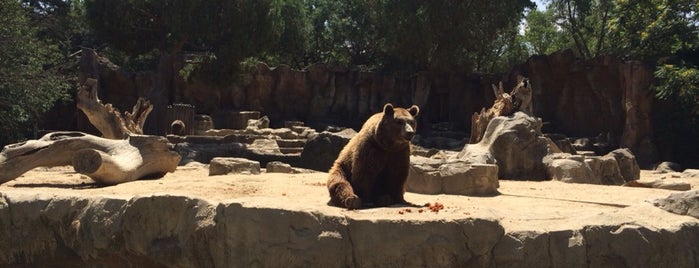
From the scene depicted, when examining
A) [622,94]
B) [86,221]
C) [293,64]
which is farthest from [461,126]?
[86,221]

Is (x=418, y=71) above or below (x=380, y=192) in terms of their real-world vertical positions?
above

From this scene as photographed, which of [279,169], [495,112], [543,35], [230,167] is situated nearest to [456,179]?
[230,167]

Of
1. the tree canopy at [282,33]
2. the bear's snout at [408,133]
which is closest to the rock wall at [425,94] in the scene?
the tree canopy at [282,33]

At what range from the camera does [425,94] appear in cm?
3105

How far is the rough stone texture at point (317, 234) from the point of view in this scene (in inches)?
215

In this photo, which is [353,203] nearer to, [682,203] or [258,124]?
[682,203]

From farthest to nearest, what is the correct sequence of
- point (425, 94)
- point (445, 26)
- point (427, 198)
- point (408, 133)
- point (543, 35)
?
point (543, 35) → point (425, 94) → point (445, 26) → point (427, 198) → point (408, 133)

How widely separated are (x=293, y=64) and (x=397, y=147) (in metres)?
32.1

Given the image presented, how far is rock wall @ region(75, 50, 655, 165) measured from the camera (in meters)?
24.0

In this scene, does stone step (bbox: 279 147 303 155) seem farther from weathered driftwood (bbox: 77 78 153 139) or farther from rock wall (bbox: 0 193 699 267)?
rock wall (bbox: 0 193 699 267)

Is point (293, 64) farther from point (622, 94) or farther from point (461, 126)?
point (622, 94)

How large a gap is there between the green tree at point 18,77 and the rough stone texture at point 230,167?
7.47 metres

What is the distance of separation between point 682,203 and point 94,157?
6789 mm

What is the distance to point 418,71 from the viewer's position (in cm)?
3158
